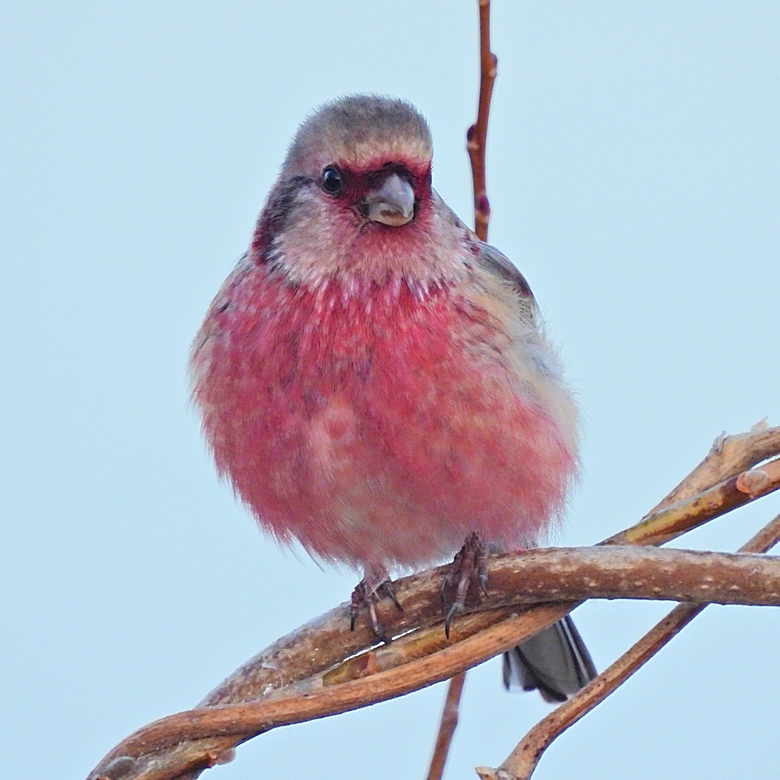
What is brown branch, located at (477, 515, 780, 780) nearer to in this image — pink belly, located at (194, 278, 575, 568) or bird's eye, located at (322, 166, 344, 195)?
pink belly, located at (194, 278, 575, 568)

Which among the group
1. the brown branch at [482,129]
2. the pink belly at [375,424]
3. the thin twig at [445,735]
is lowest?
the thin twig at [445,735]

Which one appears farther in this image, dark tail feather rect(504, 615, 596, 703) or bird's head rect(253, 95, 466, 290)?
dark tail feather rect(504, 615, 596, 703)

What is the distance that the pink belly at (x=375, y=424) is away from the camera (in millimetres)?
1927

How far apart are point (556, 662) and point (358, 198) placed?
3.28ft

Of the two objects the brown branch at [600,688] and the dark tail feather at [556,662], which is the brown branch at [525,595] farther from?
the dark tail feather at [556,662]

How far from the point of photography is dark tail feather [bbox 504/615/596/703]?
232 cm

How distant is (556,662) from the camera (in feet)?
7.63

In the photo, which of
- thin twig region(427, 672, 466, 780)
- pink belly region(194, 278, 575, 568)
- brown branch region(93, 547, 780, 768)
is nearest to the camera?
brown branch region(93, 547, 780, 768)

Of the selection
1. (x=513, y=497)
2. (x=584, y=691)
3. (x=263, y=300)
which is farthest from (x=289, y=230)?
(x=584, y=691)

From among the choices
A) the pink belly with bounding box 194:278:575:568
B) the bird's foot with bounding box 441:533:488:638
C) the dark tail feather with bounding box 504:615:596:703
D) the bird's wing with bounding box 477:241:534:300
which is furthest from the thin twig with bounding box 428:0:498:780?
the dark tail feather with bounding box 504:615:596:703

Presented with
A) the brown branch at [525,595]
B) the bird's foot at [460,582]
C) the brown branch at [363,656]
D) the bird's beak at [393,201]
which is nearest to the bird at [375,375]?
the bird's beak at [393,201]

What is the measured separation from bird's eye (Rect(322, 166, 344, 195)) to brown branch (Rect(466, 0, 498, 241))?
336 millimetres

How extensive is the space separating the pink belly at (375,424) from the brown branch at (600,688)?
2.18 feet

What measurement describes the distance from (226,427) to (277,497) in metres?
0.15
